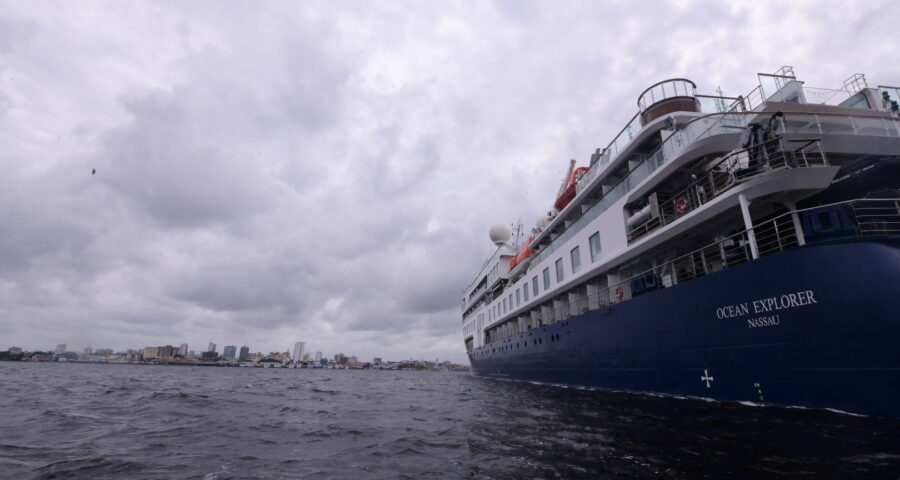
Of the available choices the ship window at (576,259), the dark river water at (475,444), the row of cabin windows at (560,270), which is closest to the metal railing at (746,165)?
the row of cabin windows at (560,270)

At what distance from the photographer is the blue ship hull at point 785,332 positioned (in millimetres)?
7727

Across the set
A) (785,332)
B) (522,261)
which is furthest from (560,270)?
(785,332)

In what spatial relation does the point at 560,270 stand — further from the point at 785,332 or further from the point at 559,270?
the point at 785,332

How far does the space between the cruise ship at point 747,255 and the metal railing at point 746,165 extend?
0.18 ft

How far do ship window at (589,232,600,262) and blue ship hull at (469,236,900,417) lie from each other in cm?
380

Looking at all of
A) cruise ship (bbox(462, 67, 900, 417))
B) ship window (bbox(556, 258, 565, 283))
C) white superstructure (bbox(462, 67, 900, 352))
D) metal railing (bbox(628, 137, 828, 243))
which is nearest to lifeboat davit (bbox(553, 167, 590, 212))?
white superstructure (bbox(462, 67, 900, 352))

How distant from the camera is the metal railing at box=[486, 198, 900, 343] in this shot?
906 centimetres

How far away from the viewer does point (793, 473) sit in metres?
5.07

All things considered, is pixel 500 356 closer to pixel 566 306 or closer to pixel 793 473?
pixel 566 306

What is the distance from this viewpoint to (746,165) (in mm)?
11320

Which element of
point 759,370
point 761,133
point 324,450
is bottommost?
point 324,450

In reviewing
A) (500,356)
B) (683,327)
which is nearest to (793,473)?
(683,327)

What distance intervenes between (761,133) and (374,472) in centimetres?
1215

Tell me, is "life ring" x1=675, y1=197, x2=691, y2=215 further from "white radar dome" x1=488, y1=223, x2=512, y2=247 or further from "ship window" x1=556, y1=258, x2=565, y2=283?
"white radar dome" x1=488, y1=223, x2=512, y2=247
